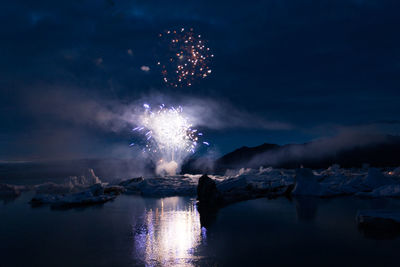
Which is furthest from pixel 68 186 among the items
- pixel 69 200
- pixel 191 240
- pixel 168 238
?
pixel 191 240

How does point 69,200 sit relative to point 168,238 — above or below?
above

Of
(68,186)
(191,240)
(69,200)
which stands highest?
(68,186)

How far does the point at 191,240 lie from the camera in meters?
24.0

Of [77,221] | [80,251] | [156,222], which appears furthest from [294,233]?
[77,221]

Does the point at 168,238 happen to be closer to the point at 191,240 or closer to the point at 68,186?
the point at 191,240

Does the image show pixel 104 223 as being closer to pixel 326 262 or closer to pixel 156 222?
pixel 156 222

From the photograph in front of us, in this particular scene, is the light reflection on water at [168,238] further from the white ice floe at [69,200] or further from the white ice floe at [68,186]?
the white ice floe at [68,186]

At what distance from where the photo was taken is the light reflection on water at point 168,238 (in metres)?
19.2

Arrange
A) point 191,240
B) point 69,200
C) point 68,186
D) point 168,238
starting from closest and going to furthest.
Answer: point 191,240
point 168,238
point 69,200
point 68,186

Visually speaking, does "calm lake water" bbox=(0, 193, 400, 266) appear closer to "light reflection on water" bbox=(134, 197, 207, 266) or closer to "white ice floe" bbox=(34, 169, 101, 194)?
"light reflection on water" bbox=(134, 197, 207, 266)

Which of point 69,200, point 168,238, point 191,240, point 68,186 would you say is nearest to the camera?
point 191,240

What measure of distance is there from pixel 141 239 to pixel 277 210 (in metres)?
21.6

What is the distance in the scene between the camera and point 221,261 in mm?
18641

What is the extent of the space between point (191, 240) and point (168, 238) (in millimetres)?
2091
